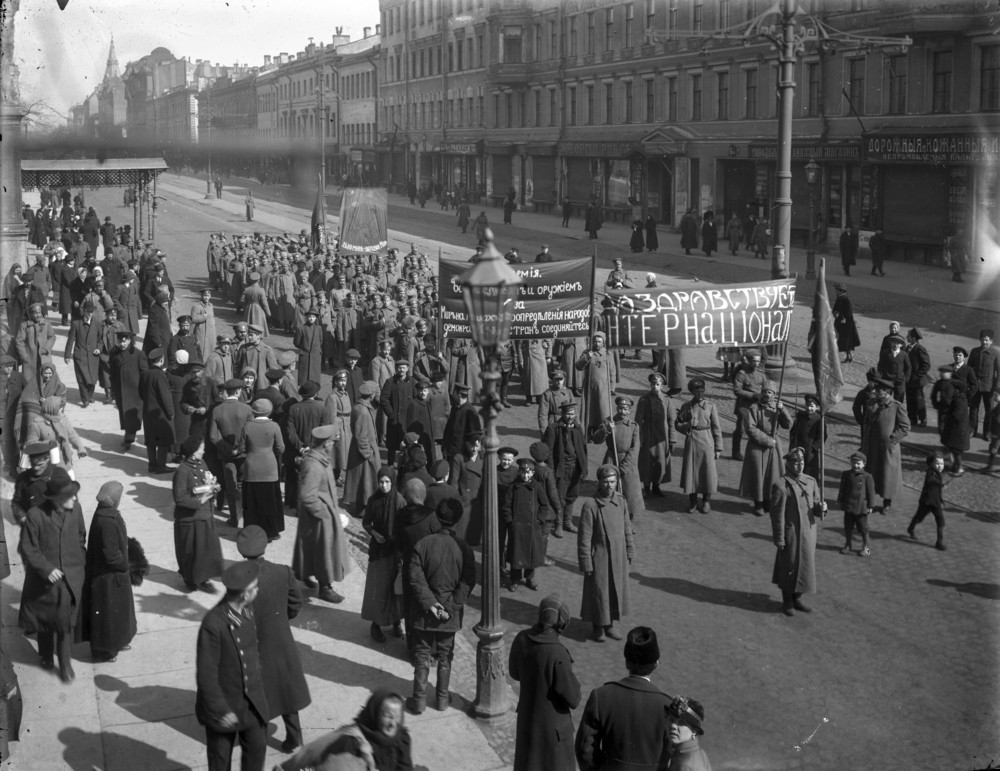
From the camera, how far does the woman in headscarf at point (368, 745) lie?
18.2 feet

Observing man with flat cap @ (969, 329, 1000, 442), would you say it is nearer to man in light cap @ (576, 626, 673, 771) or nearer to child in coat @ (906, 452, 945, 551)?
child in coat @ (906, 452, 945, 551)

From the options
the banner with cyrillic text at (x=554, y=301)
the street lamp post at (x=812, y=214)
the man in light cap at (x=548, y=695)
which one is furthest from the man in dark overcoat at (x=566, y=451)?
the street lamp post at (x=812, y=214)

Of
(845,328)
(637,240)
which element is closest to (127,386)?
(845,328)

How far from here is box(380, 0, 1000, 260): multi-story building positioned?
31969 mm

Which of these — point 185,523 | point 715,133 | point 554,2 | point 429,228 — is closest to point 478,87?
point 554,2

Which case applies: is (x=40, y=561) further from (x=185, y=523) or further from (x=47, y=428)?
(x=47, y=428)

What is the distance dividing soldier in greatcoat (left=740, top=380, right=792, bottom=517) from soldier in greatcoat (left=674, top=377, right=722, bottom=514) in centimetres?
37

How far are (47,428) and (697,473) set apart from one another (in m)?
6.73

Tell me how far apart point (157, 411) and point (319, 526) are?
431cm

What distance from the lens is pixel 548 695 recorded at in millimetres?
7316

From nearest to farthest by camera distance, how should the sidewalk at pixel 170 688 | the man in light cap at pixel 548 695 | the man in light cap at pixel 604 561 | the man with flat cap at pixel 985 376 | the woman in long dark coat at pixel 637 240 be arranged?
the man in light cap at pixel 548 695 → the sidewalk at pixel 170 688 → the man in light cap at pixel 604 561 → the man with flat cap at pixel 985 376 → the woman in long dark coat at pixel 637 240

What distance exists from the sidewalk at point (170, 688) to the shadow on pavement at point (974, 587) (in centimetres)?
445

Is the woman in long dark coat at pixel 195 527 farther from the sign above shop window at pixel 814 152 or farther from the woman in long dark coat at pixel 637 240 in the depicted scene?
the woman in long dark coat at pixel 637 240

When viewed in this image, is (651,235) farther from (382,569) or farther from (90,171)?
(382,569)
